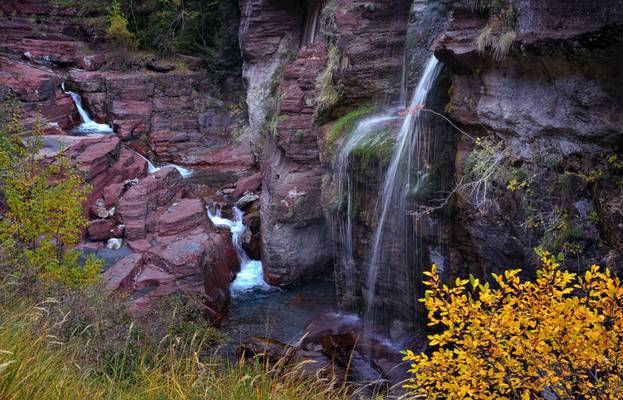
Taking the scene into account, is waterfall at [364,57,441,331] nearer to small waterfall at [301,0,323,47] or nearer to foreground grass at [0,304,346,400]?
foreground grass at [0,304,346,400]

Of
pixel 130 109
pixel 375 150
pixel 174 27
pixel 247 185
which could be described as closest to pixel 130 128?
pixel 130 109

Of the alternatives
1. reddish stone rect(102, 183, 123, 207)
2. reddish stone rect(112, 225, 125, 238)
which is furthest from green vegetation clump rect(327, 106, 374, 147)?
reddish stone rect(102, 183, 123, 207)

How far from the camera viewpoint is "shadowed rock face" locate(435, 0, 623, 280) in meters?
5.88

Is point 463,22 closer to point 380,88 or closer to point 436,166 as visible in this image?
point 436,166

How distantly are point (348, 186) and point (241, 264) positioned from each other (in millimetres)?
4901

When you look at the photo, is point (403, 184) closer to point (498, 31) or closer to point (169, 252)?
point (498, 31)

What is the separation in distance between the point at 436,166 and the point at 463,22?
2.12m

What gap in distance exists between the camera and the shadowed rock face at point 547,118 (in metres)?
5.88

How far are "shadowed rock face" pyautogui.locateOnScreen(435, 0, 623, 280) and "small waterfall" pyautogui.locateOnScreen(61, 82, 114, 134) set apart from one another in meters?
15.3

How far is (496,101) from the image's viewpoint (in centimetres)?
714

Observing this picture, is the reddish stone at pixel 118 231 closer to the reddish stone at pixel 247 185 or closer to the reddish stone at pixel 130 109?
the reddish stone at pixel 247 185

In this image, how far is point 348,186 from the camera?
9.98 meters

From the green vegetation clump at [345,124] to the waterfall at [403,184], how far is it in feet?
5.87

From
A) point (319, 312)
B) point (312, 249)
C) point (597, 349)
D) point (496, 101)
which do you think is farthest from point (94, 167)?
point (597, 349)
